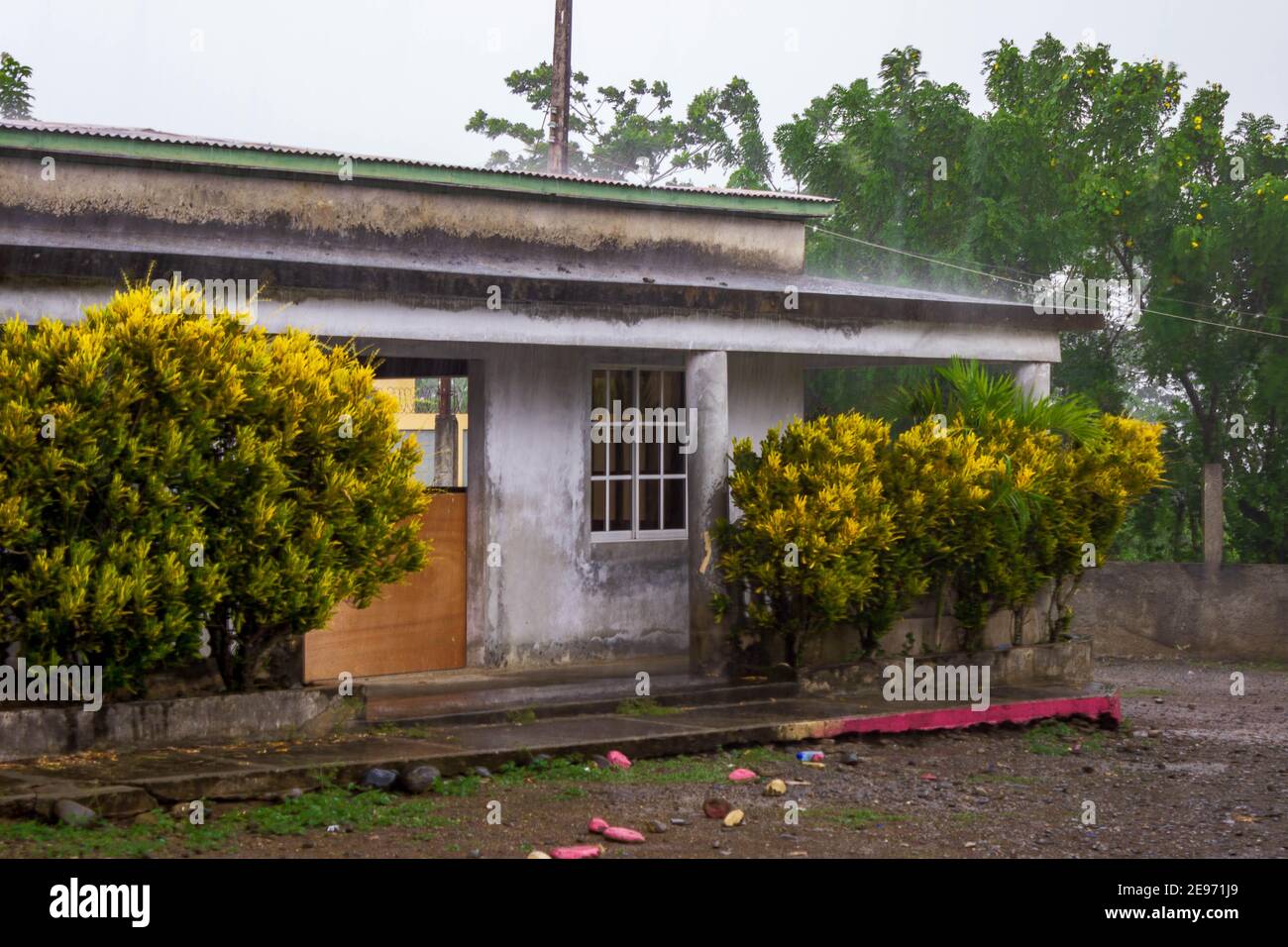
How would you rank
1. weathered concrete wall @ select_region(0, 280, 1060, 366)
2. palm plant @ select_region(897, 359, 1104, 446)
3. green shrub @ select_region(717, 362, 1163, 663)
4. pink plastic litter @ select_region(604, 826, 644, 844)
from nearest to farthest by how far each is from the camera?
pink plastic litter @ select_region(604, 826, 644, 844) → weathered concrete wall @ select_region(0, 280, 1060, 366) → green shrub @ select_region(717, 362, 1163, 663) → palm plant @ select_region(897, 359, 1104, 446)

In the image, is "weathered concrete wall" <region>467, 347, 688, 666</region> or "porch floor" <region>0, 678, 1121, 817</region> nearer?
"porch floor" <region>0, 678, 1121, 817</region>

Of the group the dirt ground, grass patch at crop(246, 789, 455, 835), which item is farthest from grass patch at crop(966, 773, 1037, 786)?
grass patch at crop(246, 789, 455, 835)

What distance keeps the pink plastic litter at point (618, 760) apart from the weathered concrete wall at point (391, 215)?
5.01m

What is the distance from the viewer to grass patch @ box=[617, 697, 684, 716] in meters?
11.1

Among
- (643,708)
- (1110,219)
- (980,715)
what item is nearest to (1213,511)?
(1110,219)

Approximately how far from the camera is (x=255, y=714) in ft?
31.3

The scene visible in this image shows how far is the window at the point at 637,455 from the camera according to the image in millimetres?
13852

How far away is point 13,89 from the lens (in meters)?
23.7

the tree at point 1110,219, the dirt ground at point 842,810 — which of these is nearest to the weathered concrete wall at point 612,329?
the dirt ground at point 842,810

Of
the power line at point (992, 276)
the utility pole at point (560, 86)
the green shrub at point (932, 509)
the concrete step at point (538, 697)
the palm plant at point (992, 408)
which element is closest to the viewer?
the concrete step at point (538, 697)

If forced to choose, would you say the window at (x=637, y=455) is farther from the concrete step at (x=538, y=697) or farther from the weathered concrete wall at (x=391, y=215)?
the concrete step at (x=538, y=697)

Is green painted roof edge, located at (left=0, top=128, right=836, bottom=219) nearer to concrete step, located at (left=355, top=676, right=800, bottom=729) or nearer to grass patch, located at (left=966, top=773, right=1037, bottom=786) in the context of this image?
concrete step, located at (left=355, top=676, right=800, bottom=729)

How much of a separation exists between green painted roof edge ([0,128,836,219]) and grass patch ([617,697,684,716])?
461cm
